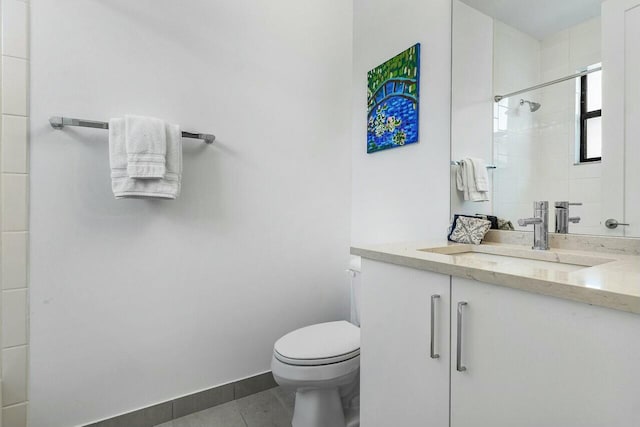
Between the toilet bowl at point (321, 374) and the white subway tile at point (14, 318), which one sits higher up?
the white subway tile at point (14, 318)

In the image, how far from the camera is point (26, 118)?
1201 mm

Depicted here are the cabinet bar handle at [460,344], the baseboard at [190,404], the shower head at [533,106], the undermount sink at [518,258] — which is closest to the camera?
the cabinet bar handle at [460,344]

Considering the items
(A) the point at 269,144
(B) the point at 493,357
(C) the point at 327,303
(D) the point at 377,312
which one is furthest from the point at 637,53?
(C) the point at 327,303

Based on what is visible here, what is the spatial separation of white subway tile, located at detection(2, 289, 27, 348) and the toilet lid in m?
0.97

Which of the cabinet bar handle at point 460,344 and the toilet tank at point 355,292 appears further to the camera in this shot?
the toilet tank at point 355,292

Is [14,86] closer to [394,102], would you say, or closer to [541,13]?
[394,102]

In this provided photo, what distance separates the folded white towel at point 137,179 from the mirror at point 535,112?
48.1 inches

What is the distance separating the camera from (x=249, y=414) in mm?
1532

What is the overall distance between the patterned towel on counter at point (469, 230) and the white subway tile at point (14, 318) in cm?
170

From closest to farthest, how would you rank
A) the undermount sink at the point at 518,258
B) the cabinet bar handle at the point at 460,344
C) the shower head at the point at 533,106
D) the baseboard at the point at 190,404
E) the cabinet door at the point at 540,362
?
the cabinet door at the point at 540,362 < the cabinet bar handle at the point at 460,344 < the undermount sink at the point at 518,258 < the shower head at the point at 533,106 < the baseboard at the point at 190,404

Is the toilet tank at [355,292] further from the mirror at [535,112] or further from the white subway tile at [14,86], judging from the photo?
the white subway tile at [14,86]

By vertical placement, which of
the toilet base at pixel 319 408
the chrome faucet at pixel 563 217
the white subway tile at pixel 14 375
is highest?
the chrome faucet at pixel 563 217

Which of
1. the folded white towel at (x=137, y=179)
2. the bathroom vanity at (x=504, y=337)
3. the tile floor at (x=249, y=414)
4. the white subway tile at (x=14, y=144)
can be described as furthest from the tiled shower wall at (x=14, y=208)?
the bathroom vanity at (x=504, y=337)

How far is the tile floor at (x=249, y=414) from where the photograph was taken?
57.5 inches
